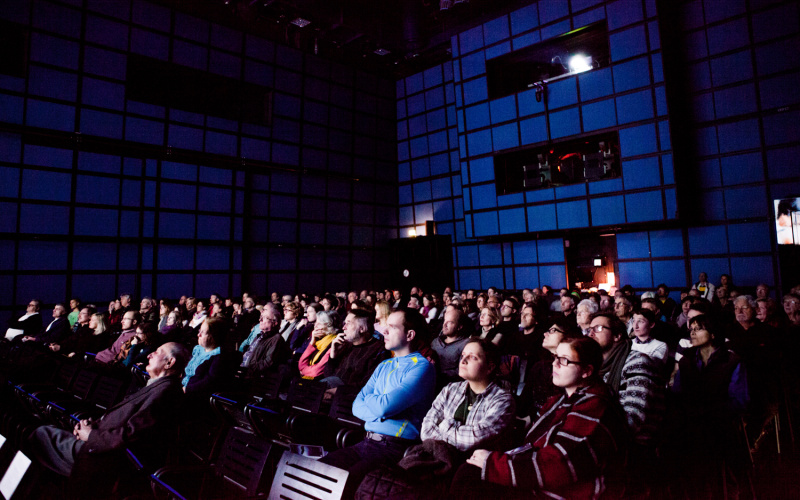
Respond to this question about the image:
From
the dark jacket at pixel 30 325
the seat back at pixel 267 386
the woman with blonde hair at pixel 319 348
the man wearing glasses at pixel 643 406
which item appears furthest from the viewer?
the dark jacket at pixel 30 325

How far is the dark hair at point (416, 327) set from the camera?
3.01 meters

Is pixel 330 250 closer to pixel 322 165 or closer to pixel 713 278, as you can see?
pixel 322 165

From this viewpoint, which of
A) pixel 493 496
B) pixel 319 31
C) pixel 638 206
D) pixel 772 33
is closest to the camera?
pixel 493 496

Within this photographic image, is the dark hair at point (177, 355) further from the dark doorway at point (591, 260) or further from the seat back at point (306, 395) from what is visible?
Result: the dark doorway at point (591, 260)

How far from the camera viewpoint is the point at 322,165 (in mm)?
14500

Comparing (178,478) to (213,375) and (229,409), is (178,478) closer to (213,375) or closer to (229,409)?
(229,409)

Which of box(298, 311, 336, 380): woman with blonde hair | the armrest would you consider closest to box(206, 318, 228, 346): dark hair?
box(298, 311, 336, 380): woman with blonde hair

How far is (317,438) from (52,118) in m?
10.8

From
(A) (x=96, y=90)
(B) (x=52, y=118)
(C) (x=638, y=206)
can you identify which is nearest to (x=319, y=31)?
(A) (x=96, y=90)

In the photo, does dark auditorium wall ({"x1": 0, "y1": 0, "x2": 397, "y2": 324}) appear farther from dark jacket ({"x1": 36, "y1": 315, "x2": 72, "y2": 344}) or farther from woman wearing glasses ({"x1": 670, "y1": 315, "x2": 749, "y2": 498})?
woman wearing glasses ({"x1": 670, "y1": 315, "x2": 749, "y2": 498})

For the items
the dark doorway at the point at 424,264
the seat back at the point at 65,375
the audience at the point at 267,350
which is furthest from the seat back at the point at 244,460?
the dark doorway at the point at 424,264

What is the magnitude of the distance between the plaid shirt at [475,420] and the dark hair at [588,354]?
0.49 metres

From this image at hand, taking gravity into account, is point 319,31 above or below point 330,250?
above

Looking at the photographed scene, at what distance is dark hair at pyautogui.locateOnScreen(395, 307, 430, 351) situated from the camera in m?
3.01
